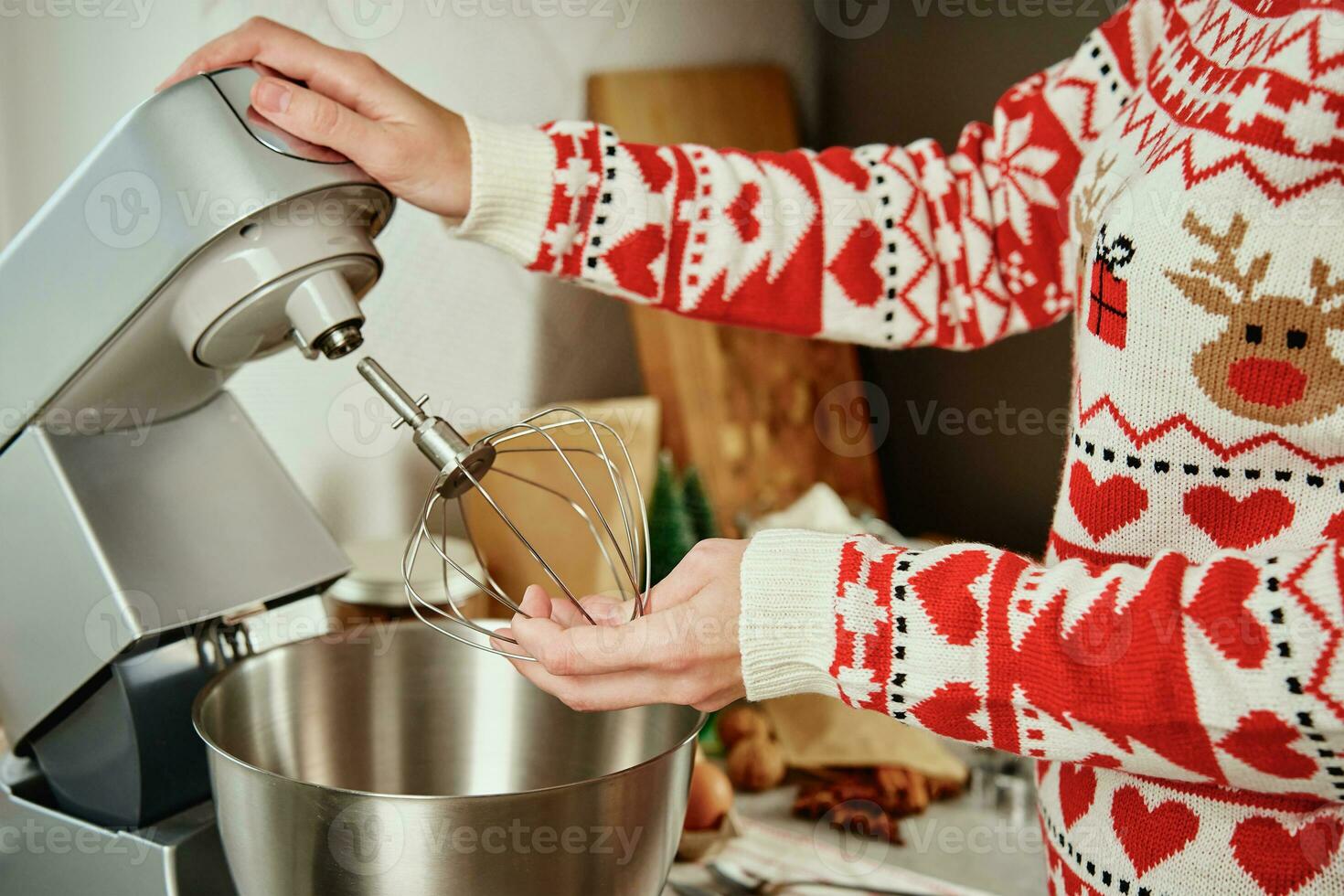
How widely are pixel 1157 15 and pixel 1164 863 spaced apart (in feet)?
1.26

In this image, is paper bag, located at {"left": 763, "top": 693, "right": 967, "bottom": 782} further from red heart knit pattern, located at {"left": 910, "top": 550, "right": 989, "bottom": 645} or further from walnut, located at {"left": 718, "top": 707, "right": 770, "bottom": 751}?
red heart knit pattern, located at {"left": 910, "top": 550, "right": 989, "bottom": 645}

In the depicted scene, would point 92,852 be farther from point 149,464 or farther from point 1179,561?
point 1179,561

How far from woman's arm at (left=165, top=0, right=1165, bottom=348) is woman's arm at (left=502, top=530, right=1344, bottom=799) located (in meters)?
0.21

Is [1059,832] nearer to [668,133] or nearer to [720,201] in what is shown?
[720,201]

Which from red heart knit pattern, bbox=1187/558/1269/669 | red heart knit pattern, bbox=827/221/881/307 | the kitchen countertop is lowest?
the kitchen countertop

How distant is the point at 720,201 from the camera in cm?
59

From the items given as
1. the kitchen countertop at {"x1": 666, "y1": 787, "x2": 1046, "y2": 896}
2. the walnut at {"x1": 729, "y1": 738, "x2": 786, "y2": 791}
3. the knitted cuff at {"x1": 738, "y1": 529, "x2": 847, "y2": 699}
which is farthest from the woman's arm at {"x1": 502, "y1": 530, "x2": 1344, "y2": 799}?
the walnut at {"x1": 729, "y1": 738, "x2": 786, "y2": 791}

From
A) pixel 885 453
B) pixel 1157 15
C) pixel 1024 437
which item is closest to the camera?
pixel 1157 15

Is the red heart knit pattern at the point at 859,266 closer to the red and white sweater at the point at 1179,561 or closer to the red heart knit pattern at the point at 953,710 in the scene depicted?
the red and white sweater at the point at 1179,561

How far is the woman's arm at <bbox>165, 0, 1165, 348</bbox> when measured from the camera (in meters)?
0.54

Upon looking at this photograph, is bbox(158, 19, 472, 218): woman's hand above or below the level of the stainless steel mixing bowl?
above

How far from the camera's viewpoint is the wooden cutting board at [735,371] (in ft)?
3.44

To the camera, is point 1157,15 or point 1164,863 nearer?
point 1164,863

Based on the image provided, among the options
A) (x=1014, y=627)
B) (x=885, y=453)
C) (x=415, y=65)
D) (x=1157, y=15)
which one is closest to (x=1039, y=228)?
(x=1157, y=15)
